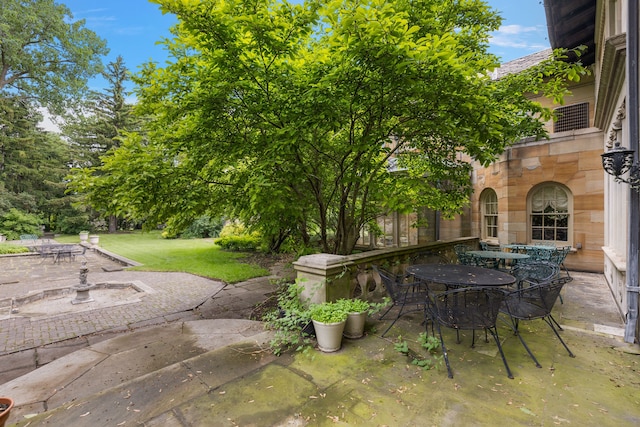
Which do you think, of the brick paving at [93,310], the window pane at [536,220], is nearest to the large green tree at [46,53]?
the brick paving at [93,310]

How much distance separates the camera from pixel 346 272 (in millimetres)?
4547

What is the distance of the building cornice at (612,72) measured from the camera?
400 centimetres

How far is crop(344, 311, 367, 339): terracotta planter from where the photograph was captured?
12.6ft

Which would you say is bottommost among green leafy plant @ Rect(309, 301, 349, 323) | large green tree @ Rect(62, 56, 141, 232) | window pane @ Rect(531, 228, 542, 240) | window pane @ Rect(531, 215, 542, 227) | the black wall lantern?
green leafy plant @ Rect(309, 301, 349, 323)

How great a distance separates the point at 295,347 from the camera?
366cm

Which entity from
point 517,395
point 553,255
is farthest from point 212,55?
point 553,255

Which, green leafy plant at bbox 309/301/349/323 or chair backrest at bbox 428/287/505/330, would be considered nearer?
chair backrest at bbox 428/287/505/330

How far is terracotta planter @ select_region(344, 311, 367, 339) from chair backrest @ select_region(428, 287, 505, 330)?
890mm

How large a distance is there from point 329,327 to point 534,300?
106 inches

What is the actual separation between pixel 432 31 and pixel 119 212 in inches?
229

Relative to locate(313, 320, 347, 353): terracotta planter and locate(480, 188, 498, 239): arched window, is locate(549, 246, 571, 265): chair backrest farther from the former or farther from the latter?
locate(313, 320, 347, 353): terracotta planter

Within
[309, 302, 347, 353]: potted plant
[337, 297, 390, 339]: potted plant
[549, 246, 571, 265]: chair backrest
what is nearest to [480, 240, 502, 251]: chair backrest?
[549, 246, 571, 265]: chair backrest

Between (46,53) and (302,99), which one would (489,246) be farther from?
(46,53)

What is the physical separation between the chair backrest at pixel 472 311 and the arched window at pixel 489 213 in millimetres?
8647
